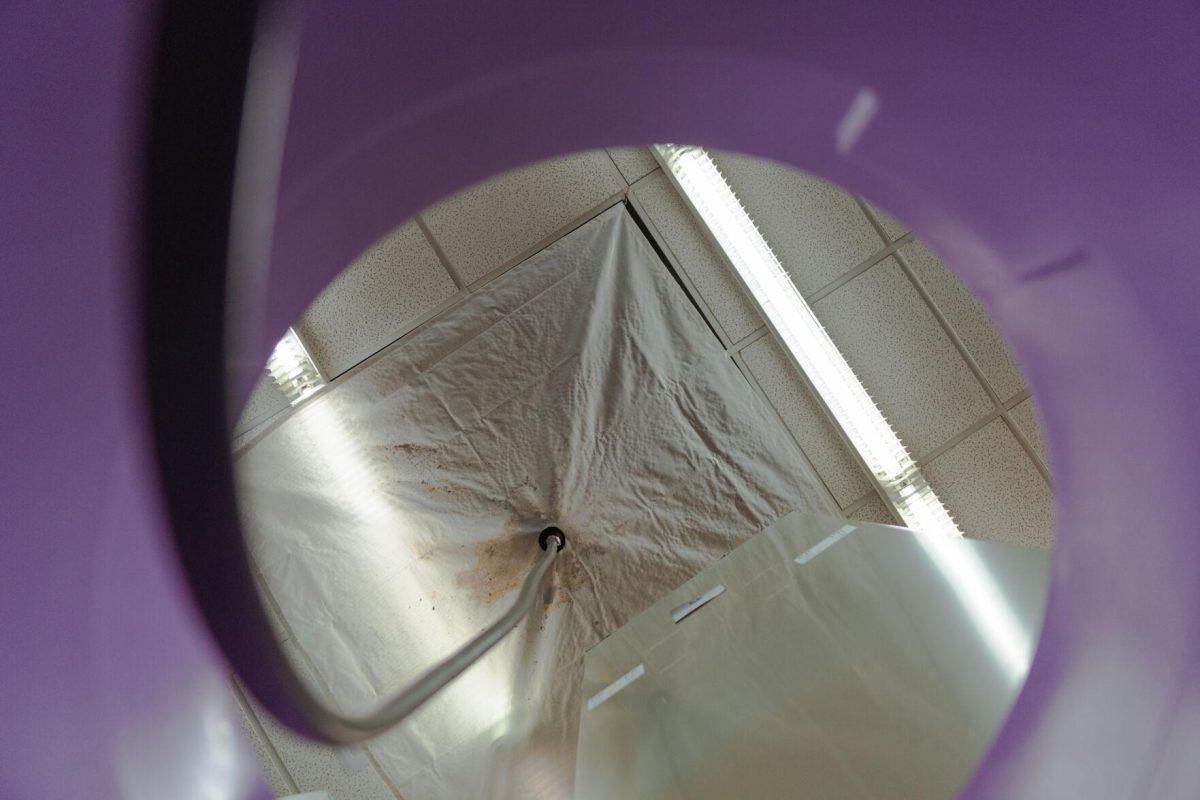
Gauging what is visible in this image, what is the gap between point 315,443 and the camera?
1807 mm

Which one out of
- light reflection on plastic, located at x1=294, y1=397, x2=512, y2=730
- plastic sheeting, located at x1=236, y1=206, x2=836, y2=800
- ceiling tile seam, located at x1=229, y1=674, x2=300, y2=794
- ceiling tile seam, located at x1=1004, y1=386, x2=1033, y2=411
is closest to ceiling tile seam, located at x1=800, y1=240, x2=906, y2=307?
plastic sheeting, located at x1=236, y1=206, x2=836, y2=800

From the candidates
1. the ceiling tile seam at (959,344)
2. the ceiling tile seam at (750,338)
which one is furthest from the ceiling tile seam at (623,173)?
the ceiling tile seam at (959,344)

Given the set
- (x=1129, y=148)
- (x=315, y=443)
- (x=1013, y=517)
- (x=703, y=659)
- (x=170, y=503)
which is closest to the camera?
(x=170, y=503)

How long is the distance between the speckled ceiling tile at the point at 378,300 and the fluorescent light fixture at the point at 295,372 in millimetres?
25

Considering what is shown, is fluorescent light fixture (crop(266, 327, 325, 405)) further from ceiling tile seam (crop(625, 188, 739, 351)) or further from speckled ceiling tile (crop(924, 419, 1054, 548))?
speckled ceiling tile (crop(924, 419, 1054, 548))

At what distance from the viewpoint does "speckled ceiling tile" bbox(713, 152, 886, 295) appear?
1911 mm

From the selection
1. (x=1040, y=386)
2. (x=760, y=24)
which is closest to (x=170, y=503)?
(x=760, y=24)

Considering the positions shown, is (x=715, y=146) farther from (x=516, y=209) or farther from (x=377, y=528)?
(x=377, y=528)

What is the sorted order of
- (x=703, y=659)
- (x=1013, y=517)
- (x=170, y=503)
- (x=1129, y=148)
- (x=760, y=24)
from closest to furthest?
(x=170, y=503) → (x=1129, y=148) → (x=760, y=24) → (x=703, y=659) → (x=1013, y=517)

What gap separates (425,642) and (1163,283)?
1.50 meters

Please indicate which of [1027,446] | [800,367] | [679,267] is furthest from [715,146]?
[1027,446]

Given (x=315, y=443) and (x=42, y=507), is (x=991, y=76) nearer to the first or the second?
(x=42, y=507)

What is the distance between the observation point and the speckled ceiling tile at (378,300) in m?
1.92

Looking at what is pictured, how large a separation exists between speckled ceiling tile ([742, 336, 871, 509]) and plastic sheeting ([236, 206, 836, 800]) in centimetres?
12
